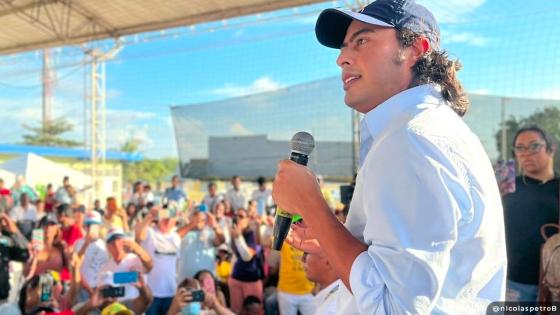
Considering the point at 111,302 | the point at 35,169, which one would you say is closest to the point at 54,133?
the point at 35,169

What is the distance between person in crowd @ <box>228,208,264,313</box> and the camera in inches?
223

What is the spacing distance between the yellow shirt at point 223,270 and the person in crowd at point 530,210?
12.6ft

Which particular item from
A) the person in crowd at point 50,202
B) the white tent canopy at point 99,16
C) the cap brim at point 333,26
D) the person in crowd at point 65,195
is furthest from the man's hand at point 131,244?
the person in crowd at point 65,195

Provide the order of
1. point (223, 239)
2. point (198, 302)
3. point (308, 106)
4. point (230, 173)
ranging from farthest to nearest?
1. point (230, 173)
2. point (308, 106)
3. point (223, 239)
4. point (198, 302)

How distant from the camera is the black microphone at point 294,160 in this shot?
1315 mm

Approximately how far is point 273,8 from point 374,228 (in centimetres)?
777

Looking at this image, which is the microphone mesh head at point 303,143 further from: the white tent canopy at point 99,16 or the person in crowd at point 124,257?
the white tent canopy at point 99,16

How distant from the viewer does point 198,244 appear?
5828 millimetres

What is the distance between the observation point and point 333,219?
3.29 ft

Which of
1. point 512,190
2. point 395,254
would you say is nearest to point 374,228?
point 395,254

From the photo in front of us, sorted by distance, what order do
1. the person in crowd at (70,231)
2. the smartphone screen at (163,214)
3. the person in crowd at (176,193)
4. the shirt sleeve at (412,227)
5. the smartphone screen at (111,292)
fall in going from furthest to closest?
the person in crowd at (176,193) → the person in crowd at (70,231) → the smartphone screen at (163,214) → the smartphone screen at (111,292) → the shirt sleeve at (412,227)

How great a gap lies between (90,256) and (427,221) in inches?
199

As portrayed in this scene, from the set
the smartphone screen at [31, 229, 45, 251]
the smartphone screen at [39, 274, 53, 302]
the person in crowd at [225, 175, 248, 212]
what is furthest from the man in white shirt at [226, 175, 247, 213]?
the smartphone screen at [39, 274, 53, 302]

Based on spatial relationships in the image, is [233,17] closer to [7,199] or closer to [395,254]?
[7,199]
